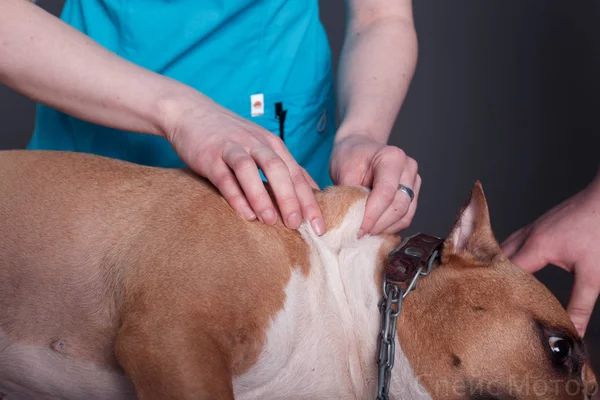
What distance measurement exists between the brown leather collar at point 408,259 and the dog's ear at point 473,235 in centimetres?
6

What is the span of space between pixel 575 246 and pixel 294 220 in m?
0.85

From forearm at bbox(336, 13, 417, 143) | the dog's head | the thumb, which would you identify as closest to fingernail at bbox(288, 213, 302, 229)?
the dog's head

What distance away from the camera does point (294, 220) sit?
1513mm

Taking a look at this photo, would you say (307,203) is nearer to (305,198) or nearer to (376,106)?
(305,198)

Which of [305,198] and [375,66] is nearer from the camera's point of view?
[305,198]

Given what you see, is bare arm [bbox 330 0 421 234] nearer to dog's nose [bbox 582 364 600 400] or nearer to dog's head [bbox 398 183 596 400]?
dog's head [bbox 398 183 596 400]

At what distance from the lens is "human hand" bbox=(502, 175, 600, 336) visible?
188cm

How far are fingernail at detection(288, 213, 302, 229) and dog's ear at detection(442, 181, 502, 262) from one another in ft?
1.12

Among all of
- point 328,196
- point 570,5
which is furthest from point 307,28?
point 570,5

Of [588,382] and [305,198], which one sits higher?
[305,198]

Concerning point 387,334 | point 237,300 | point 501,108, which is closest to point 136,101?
point 237,300

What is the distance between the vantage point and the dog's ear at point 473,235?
5.29ft

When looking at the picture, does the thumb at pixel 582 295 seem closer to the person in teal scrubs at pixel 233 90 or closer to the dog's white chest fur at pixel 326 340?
the person in teal scrubs at pixel 233 90

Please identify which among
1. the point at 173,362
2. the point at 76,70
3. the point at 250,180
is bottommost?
the point at 173,362
